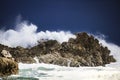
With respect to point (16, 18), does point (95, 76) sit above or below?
below

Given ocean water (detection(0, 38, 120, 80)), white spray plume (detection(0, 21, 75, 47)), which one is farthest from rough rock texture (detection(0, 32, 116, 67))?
ocean water (detection(0, 38, 120, 80))

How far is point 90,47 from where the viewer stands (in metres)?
13.5

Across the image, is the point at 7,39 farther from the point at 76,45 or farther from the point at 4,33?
the point at 76,45

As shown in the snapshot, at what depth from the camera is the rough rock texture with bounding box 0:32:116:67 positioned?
41.8 ft

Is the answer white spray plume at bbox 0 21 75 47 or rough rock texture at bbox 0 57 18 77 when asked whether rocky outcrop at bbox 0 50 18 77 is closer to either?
rough rock texture at bbox 0 57 18 77

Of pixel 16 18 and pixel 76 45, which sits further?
pixel 76 45

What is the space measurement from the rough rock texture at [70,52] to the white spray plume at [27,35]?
0.64 feet

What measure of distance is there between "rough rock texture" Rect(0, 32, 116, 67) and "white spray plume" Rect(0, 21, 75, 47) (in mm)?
194

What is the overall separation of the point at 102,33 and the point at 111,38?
0.35 meters

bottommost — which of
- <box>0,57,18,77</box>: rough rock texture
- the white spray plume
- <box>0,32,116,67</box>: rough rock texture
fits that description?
<box>0,57,18,77</box>: rough rock texture

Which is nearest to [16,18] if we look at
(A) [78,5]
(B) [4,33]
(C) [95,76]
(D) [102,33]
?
(B) [4,33]

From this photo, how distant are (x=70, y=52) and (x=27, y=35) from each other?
62.1 inches

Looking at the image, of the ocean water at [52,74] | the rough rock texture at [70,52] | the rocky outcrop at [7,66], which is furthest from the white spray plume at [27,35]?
the rocky outcrop at [7,66]

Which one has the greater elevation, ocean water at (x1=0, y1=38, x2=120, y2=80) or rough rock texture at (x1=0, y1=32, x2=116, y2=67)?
rough rock texture at (x1=0, y1=32, x2=116, y2=67)
